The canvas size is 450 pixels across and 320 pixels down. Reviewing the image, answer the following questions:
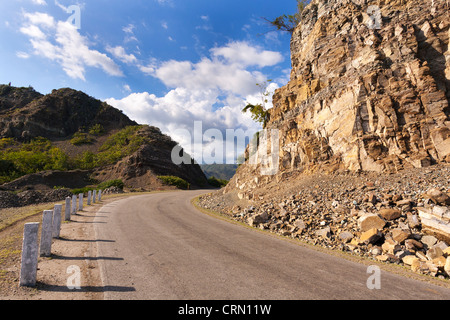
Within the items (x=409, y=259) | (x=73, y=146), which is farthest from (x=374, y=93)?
(x=73, y=146)

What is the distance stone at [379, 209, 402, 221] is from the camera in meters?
8.47

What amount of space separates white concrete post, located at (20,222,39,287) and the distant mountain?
36.6 meters

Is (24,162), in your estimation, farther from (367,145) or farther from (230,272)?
(367,145)

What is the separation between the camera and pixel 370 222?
8461 mm

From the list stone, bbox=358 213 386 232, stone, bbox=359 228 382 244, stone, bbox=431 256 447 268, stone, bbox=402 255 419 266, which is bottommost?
stone, bbox=402 255 419 266

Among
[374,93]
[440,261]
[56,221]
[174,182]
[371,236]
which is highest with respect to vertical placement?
[374,93]

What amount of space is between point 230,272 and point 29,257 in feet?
14.3

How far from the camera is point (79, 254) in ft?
21.2

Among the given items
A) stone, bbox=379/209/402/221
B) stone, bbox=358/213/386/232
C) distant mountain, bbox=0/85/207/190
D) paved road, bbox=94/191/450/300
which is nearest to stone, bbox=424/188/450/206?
stone, bbox=379/209/402/221

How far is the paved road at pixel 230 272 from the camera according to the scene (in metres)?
4.43

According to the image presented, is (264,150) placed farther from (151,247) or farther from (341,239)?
(151,247)

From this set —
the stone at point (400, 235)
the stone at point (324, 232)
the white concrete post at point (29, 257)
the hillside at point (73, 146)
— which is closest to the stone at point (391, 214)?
the stone at point (400, 235)

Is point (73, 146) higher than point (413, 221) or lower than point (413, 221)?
higher

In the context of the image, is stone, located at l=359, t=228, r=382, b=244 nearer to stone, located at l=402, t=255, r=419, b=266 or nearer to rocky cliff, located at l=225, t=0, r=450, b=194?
stone, located at l=402, t=255, r=419, b=266
